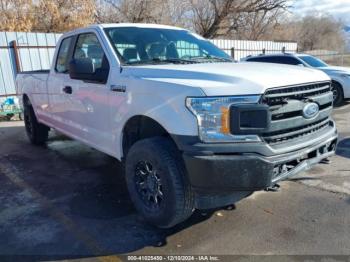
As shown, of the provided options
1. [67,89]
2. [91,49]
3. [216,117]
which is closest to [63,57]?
[67,89]

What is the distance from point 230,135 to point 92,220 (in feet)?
6.07

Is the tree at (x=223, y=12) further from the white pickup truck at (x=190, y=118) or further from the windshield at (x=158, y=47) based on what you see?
the white pickup truck at (x=190, y=118)

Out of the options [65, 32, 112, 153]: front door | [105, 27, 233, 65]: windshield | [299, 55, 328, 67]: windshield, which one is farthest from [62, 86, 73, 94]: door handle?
[299, 55, 328, 67]: windshield

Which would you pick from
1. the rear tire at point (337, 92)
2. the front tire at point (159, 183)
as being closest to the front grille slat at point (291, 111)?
the front tire at point (159, 183)

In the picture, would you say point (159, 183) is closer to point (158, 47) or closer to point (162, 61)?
point (162, 61)

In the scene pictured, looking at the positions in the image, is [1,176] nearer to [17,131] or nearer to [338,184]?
[17,131]

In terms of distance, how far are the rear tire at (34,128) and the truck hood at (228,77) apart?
4060mm

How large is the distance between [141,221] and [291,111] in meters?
1.89

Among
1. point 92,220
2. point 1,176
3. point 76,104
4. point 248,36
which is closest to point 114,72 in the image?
point 76,104

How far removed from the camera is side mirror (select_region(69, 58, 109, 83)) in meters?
3.75

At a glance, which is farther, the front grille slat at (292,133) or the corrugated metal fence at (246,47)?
the corrugated metal fence at (246,47)

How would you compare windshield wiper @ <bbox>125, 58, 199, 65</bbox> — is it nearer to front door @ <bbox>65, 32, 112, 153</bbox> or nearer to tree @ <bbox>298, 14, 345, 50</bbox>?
front door @ <bbox>65, 32, 112, 153</bbox>

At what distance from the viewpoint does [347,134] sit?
22.5ft

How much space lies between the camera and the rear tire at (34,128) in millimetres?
6840
